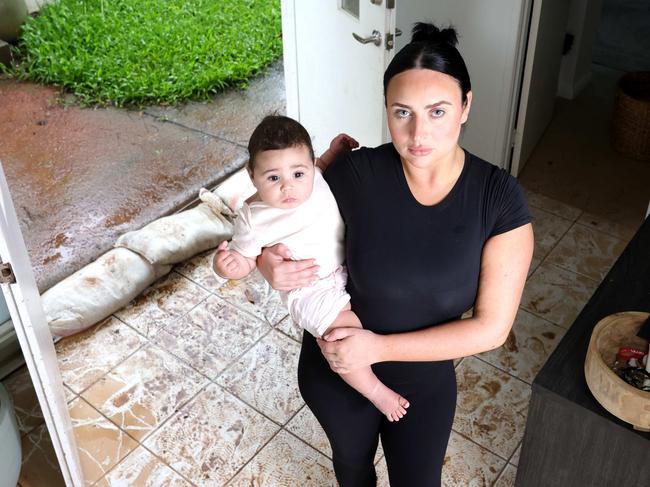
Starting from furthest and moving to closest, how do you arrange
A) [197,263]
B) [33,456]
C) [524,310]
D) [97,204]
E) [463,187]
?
[97,204], [197,263], [524,310], [33,456], [463,187]

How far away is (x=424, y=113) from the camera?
152 centimetres

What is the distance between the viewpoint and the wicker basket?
414cm

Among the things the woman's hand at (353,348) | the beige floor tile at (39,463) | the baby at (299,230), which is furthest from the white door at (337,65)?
the beige floor tile at (39,463)

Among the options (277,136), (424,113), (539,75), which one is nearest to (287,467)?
(277,136)

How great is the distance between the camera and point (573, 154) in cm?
437

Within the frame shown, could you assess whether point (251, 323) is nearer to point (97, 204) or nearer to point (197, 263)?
point (197, 263)

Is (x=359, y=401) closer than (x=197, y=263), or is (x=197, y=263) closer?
(x=359, y=401)

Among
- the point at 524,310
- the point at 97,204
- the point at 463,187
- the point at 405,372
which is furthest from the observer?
the point at 97,204

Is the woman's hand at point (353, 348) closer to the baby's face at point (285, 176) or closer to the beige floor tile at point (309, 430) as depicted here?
the baby's face at point (285, 176)

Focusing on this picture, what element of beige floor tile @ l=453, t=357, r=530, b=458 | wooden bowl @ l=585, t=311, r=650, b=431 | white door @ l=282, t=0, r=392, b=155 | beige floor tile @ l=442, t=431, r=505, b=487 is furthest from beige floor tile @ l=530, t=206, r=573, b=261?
wooden bowl @ l=585, t=311, r=650, b=431

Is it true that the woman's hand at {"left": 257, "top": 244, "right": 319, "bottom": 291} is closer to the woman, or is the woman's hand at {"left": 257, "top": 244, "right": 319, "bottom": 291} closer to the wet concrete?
the woman

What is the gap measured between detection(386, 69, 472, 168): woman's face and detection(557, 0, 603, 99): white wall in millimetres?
3250

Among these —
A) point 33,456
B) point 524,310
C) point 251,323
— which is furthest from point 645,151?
point 33,456

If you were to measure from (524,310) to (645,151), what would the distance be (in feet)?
5.18
